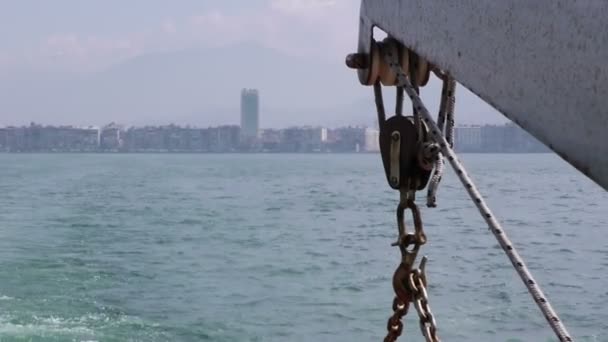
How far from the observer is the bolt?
2.26 m

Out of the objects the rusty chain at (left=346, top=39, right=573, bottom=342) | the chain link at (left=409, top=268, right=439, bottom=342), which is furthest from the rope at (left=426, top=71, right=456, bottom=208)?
the chain link at (left=409, top=268, right=439, bottom=342)

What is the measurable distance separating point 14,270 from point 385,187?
34509mm

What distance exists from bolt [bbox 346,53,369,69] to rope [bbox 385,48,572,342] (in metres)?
0.08

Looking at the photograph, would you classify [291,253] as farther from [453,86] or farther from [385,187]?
[385,187]

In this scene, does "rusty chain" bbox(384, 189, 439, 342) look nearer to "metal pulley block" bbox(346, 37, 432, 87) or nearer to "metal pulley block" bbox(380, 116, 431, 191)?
"metal pulley block" bbox(380, 116, 431, 191)

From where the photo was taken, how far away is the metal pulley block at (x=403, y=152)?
219cm

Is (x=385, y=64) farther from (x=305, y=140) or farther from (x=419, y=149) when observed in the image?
(x=305, y=140)

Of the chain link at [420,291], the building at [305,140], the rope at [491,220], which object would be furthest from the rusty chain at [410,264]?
the building at [305,140]

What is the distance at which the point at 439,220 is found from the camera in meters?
34.2

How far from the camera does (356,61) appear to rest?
227 centimetres

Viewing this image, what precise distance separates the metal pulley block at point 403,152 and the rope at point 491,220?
Answer: 85mm

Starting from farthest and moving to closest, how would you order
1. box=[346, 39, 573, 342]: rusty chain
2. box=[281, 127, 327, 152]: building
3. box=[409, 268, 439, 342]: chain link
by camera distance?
box=[281, 127, 327, 152]: building, box=[409, 268, 439, 342]: chain link, box=[346, 39, 573, 342]: rusty chain

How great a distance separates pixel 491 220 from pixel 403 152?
0.44 meters

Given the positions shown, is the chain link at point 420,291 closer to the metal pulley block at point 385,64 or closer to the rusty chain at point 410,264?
the rusty chain at point 410,264
